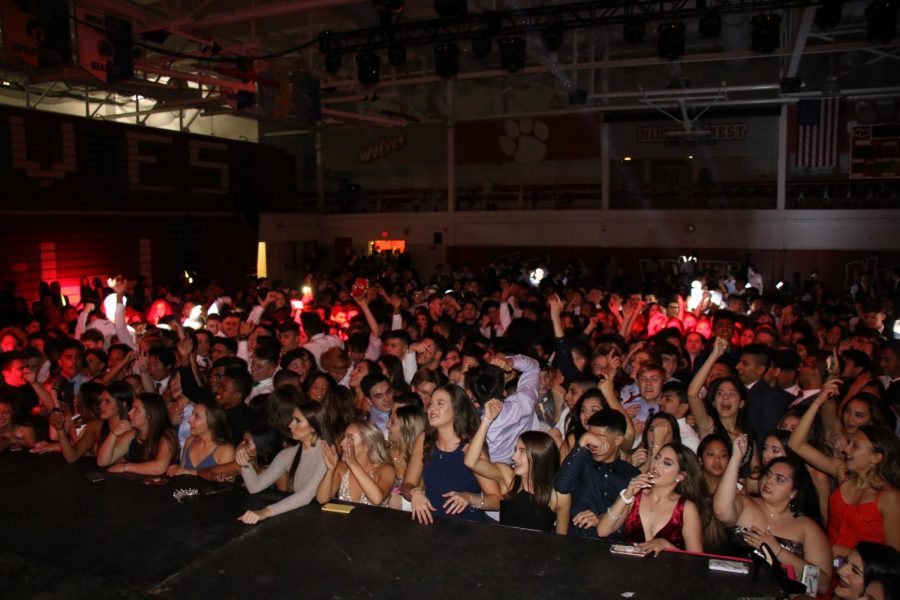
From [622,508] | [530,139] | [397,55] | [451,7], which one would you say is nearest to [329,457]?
[622,508]

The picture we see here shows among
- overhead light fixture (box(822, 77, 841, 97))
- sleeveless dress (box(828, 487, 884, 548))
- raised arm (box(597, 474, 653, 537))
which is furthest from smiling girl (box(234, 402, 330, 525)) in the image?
overhead light fixture (box(822, 77, 841, 97))

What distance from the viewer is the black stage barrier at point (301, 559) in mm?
2137

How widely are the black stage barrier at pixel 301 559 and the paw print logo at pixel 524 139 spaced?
725 inches

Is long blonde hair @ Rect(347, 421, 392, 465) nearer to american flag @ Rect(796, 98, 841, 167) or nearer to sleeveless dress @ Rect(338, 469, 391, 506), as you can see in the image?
sleeveless dress @ Rect(338, 469, 391, 506)

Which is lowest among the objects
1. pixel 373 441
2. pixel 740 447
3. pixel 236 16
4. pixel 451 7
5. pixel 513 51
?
pixel 373 441

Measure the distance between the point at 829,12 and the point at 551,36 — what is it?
138 inches

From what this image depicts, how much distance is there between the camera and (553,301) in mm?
5738

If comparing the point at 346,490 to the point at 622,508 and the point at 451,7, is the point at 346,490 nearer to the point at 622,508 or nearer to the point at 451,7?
the point at 622,508

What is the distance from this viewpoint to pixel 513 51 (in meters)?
9.72

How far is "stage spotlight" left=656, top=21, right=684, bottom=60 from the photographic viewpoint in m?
9.01

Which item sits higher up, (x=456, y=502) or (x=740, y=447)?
(x=740, y=447)

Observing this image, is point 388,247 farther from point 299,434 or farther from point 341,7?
point 299,434

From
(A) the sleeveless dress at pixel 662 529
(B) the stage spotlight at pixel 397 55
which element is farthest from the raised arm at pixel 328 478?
(B) the stage spotlight at pixel 397 55

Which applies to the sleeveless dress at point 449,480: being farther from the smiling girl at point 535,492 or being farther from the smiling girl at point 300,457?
the smiling girl at point 300,457
